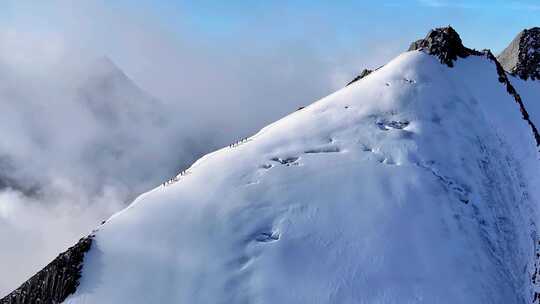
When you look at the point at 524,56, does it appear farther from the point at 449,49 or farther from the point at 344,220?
the point at 344,220

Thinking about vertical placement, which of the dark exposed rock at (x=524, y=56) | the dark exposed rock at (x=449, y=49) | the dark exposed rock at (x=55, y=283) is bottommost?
the dark exposed rock at (x=55, y=283)

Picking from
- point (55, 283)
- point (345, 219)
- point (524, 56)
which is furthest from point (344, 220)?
point (524, 56)

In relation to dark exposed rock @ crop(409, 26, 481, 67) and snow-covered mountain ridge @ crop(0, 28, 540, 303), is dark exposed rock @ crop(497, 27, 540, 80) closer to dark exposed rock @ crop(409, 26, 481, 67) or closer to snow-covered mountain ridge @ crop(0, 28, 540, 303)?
dark exposed rock @ crop(409, 26, 481, 67)

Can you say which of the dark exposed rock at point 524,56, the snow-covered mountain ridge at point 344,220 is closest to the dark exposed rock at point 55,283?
the snow-covered mountain ridge at point 344,220

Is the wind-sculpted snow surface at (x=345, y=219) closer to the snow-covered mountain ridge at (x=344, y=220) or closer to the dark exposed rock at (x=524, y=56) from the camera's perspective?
the snow-covered mountain ridge at (x=344, y=220)

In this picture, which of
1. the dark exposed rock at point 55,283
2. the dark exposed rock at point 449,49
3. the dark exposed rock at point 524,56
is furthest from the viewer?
the dark exposed rock at point 524,56

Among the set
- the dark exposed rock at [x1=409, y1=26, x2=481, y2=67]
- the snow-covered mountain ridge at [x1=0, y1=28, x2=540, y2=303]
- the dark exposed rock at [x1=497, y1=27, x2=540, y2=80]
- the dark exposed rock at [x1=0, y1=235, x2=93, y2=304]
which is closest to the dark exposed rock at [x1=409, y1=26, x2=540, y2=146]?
the dark exposed rock at [x1=409, y1=26, x2=481, y2=67]
